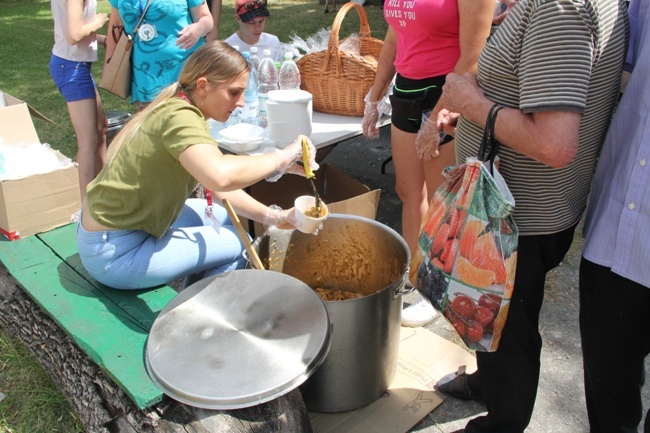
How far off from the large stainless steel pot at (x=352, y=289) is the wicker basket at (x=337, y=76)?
3.55 ft

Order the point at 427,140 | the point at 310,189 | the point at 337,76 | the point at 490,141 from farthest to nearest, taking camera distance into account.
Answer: the point at 310,189, the point at 337,76, the point at 427,140, the point at 490,141

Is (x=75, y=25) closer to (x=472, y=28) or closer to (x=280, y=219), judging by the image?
(x=280, y=219)

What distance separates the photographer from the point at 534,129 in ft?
4.56

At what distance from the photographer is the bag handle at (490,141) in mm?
1480

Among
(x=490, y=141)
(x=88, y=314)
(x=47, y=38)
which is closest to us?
(x=490, y=141)

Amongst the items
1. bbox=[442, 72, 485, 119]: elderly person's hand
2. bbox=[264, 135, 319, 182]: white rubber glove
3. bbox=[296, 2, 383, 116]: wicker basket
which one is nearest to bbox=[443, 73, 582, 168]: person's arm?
bbox=[442, 72, 485, 119]: elderly person's hand

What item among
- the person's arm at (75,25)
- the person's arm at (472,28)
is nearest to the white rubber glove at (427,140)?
the person's arm at (472,28)

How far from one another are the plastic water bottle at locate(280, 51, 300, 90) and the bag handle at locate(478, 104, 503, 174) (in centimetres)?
188

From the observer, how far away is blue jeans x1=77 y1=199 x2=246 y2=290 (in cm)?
216

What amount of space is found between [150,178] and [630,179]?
5.03 ft

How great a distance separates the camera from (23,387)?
2541mm

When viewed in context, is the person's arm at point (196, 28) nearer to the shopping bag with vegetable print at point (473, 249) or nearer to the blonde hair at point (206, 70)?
the blonde hair at point (206, 70)

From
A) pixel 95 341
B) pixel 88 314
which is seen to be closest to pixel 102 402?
pixel 95 341

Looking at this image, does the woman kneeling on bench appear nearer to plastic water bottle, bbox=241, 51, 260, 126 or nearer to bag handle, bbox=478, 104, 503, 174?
bag handle, bbox=478, 104, 503, 174
